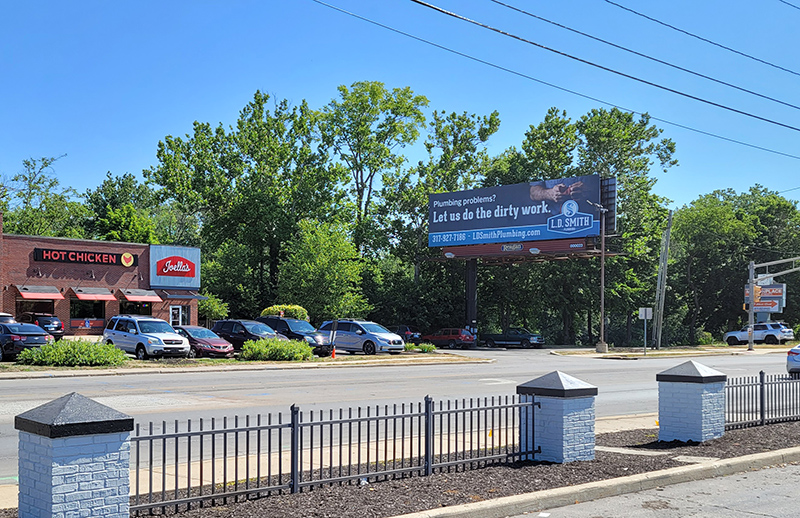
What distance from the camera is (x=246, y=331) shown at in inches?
1412

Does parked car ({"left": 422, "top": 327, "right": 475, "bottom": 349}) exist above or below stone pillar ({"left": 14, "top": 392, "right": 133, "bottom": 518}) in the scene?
below

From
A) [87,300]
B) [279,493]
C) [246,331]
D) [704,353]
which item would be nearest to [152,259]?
[87,300]

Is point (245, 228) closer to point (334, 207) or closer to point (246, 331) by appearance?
point (334, 207)

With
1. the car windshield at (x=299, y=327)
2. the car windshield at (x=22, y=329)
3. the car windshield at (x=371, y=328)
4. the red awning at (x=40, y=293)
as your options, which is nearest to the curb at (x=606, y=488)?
the car windshield at (x=22, y=329)

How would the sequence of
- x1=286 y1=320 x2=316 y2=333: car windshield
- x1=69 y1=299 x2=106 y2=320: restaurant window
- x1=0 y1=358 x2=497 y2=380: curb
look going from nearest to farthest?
x1=0 y1=358 x2=497 y2=380: curb
x1=286 y1=320 x2=316 y2=333: car windshield
x1=69 y1=299 x2=106 y2=320: restaurant window

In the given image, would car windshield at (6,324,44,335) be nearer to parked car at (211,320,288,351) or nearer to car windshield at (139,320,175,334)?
car windshield at (139,320,175,334)

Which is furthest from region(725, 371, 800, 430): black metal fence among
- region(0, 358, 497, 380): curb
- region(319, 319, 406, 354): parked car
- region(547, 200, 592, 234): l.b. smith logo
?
region(547, 200, 592, 234): l.b. smith logo

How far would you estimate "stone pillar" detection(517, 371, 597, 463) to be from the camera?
31.9ft

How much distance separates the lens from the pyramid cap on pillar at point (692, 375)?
11.5 metres

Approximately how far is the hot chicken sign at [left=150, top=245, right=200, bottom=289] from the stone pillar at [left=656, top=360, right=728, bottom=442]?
41.2m

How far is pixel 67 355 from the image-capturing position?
26422 mm

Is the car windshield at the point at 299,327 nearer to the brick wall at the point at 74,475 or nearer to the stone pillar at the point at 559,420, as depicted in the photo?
the stone pillar at the point at 559,420

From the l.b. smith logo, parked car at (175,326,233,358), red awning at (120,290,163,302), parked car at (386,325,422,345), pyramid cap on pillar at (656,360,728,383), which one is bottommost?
parked car at (386,325,422,345)

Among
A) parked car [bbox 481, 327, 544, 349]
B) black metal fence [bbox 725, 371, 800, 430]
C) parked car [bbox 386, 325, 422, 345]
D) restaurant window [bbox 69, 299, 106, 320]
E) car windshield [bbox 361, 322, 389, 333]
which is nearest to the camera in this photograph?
black metal fence [bbox 725, 371, 800, 430]
